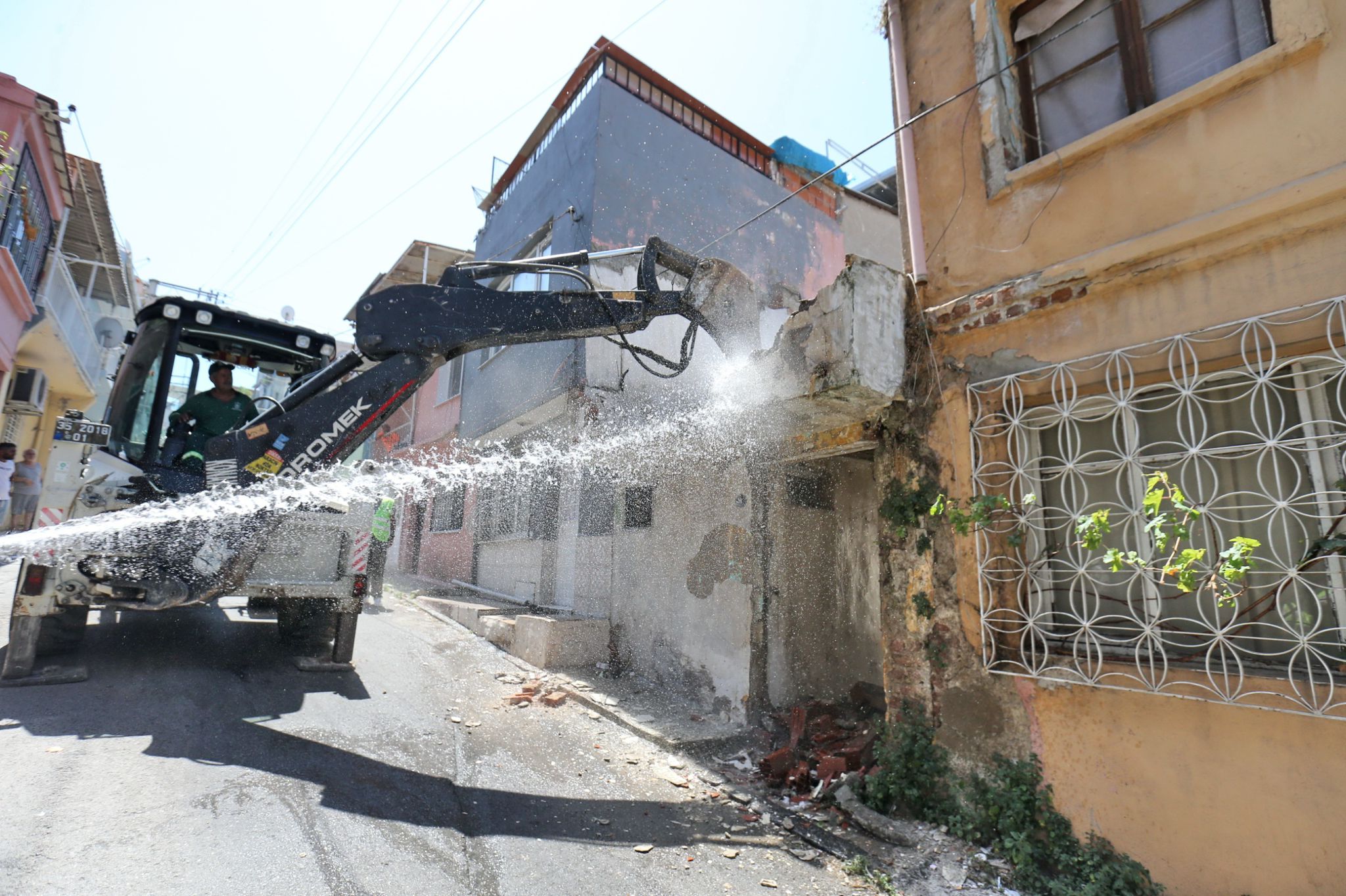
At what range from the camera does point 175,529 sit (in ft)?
17.6

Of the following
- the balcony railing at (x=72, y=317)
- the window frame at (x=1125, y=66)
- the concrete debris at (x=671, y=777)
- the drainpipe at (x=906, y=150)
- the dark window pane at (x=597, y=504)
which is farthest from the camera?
the balcony railing at (x=72, y=317)

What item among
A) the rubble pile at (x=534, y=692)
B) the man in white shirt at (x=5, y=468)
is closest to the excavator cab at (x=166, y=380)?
the rubble pile at (x=534, y=692)

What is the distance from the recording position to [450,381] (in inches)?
632

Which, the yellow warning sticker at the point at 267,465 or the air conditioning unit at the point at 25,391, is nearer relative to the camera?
the yellow warning sticker at the point at 267,465

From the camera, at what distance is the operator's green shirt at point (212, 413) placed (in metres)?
6.08

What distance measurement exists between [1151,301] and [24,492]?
1891 centimetres

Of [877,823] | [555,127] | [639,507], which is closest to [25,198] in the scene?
[555,127]

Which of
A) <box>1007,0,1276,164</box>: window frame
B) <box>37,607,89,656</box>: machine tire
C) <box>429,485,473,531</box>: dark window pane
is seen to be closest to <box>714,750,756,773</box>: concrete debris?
<box>1007,0,1276,164</box>: window frame

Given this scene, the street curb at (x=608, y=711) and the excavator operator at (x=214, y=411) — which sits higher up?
the excavator operator at (x=214, y=411)

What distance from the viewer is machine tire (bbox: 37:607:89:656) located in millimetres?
5484

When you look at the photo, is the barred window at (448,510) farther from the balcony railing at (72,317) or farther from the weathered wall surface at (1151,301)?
the weathered wall surface at (1151,301)

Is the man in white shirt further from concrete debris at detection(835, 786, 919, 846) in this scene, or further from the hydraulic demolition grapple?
concrete debris at detection(835, 786, 919, 846)

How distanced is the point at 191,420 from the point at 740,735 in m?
5.72

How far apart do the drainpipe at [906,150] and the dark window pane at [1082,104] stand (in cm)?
89
